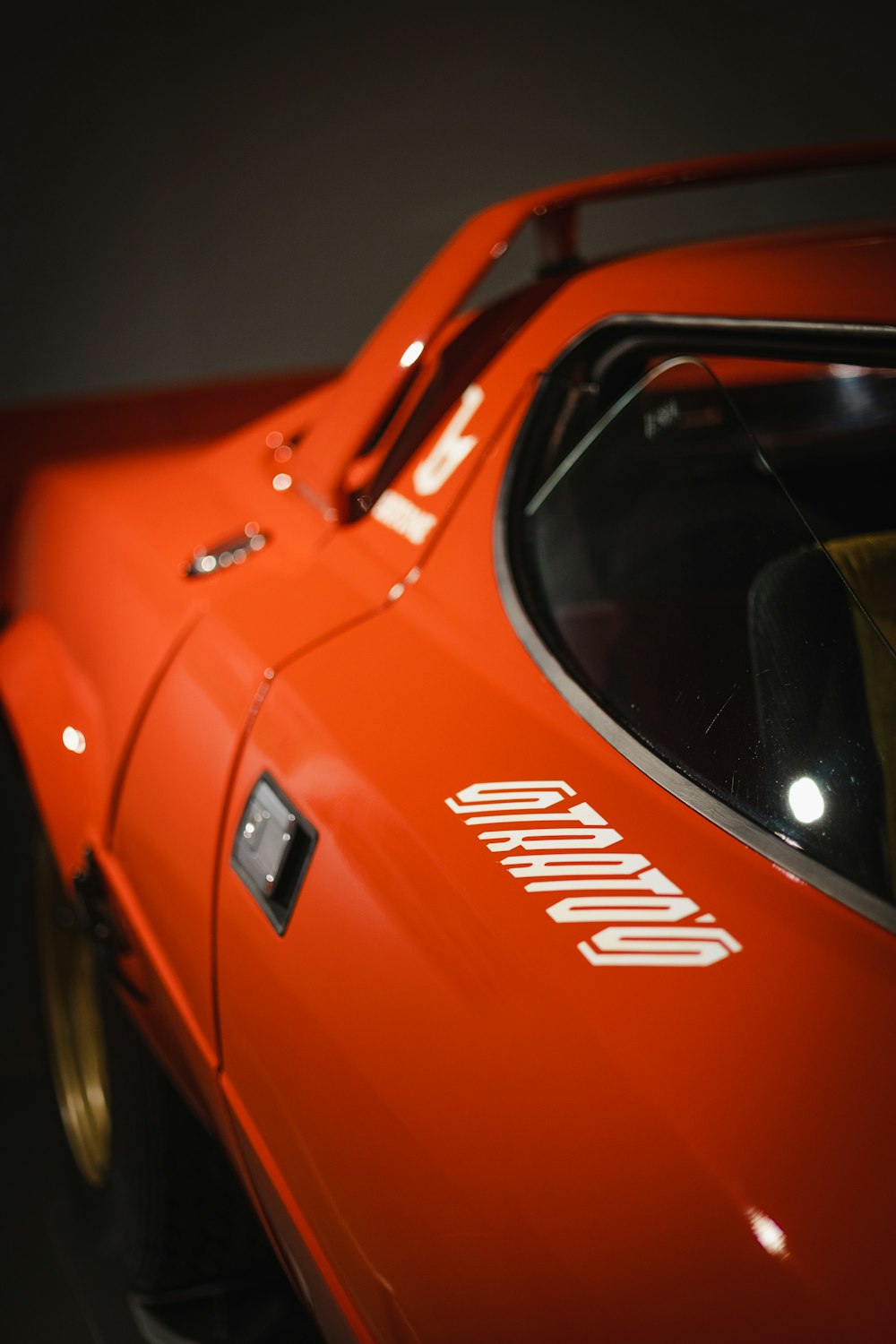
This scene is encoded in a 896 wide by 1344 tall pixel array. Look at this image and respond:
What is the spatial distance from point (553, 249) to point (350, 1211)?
1.07 metres

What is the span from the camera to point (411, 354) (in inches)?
50.0

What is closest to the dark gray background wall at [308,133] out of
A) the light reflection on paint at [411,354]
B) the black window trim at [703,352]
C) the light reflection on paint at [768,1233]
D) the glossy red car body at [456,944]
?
the glossy red car body at [456,944]

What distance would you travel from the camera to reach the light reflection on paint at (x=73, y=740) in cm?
129

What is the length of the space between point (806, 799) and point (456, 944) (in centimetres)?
24

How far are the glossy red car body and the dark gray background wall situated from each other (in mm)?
2939

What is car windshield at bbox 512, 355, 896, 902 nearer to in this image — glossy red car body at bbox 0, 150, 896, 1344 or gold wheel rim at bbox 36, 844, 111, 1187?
glossy red car body at bbox 0, 150, 896, 1344

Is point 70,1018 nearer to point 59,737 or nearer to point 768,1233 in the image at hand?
point 59,737

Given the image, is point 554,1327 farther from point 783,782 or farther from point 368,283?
point 368,283

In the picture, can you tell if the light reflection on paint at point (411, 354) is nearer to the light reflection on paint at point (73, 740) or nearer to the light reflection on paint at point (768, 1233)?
the light reflection on paint at point (73, 740)

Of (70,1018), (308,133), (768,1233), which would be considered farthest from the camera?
(308,133)

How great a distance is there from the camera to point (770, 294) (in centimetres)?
88

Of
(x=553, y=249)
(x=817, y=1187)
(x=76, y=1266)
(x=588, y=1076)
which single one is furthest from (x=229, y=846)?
(x=76, y=1266)

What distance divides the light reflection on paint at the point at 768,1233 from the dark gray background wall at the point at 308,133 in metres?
4.00

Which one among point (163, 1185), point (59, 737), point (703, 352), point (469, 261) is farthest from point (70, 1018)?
point (703, 352)
